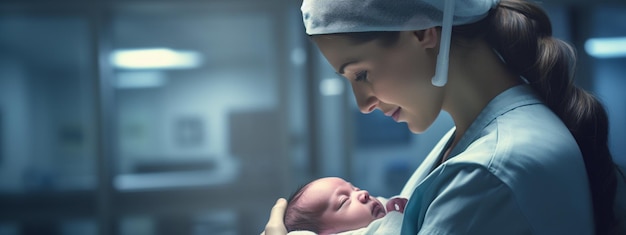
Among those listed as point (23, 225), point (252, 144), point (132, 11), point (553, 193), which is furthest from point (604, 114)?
point (23, 225)

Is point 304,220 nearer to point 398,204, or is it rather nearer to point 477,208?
point 398,204

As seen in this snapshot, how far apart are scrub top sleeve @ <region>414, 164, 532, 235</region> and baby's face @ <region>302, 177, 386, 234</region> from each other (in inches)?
13.8

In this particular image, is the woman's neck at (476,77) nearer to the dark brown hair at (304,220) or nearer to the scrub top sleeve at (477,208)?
the scrub top sleeve at (477,208)

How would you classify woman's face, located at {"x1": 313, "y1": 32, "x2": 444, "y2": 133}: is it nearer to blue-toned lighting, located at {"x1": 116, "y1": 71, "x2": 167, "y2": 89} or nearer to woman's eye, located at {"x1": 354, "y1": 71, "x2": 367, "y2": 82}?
woman's eye, located at {"x1": 354, "y1": 71, "x2": 367, "y2": 82}

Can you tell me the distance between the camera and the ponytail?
0.72 meters

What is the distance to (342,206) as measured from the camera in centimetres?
100

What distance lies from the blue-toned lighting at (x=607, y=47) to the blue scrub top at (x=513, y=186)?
124 inches

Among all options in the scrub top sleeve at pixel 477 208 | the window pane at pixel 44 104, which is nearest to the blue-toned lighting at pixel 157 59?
the window pane at pixel 44 104

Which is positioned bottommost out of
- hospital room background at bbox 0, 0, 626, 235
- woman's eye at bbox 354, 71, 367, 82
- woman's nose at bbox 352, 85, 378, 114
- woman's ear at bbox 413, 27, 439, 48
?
hospital room background at bbox 0, 0, 626, 235

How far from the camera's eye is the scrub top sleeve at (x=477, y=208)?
24.3 inches

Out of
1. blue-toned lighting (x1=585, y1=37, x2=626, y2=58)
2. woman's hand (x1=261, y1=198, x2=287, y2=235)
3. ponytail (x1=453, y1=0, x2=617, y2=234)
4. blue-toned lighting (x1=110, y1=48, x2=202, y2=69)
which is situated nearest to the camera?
ponytail (x1=453, y1=0, x2=617, y2=234)

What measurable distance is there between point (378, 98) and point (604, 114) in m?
0.30

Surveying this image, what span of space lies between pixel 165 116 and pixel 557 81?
9.21 ft

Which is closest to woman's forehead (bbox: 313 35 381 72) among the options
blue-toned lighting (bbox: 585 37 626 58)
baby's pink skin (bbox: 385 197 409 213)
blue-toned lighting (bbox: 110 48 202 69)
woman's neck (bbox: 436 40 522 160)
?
woman's neck (bbox: 436 40 522 160)
